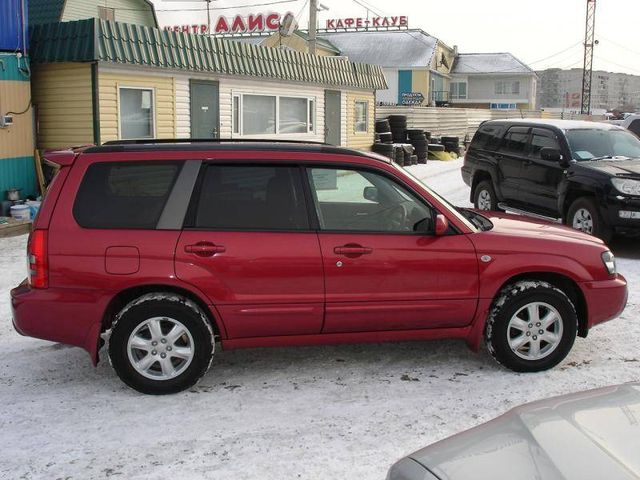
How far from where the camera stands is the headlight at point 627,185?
9.04 m

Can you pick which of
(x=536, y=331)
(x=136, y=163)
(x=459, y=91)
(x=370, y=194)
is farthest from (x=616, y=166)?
(x=459, y=91)

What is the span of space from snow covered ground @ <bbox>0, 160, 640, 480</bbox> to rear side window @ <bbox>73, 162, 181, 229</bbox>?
1159 mm

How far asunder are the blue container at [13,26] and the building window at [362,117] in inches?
464

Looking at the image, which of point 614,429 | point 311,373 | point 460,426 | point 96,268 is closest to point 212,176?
point 96,268

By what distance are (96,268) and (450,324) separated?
2409 mm

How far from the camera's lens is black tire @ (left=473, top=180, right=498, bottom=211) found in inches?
480

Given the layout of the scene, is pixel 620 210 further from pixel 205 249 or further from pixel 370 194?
pixel 205 249

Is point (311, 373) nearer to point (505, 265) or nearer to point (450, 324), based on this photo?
point (450, 324)

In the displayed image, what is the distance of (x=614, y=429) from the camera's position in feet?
7.48

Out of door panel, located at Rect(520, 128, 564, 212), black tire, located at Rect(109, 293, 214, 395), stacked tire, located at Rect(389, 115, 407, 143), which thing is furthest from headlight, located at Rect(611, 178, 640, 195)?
stacked tire, located at Rect(389, 115, 407, 143)

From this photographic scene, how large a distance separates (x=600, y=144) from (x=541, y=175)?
0.94 m

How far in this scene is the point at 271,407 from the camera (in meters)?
4.51

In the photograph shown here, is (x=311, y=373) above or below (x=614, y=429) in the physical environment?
below

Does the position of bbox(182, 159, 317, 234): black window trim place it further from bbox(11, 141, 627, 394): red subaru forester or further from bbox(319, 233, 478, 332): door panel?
bbox(319, 233, 478, 332): door panel
